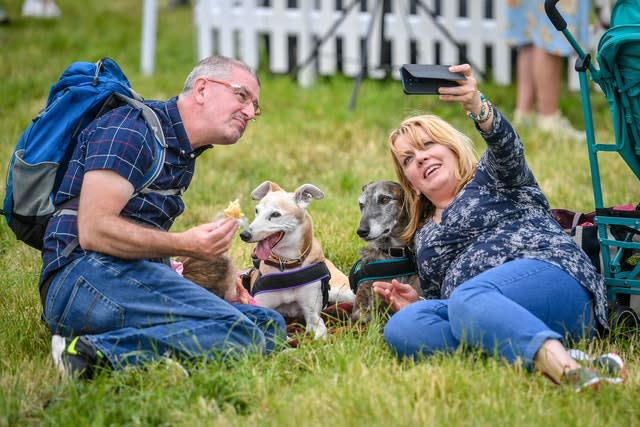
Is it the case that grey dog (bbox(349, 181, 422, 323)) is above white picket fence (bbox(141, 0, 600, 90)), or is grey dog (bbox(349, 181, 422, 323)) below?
below

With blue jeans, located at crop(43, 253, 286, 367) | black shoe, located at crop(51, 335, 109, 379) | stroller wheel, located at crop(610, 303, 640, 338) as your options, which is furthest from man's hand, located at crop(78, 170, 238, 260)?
stroller wheel, located at crop(610, 303, 640, 338)

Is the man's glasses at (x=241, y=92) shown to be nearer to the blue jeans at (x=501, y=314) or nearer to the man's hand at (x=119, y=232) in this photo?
the man's hand at (x=119, y=232)

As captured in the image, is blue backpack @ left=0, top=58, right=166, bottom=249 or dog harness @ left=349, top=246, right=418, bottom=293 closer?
blue backpack @ left=0, top=58, right=166, bottom=249

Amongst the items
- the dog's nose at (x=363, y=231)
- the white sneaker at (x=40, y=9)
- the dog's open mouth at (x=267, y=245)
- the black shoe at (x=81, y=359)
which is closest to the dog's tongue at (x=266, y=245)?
the dog's open mouth at (x=267, y=245)

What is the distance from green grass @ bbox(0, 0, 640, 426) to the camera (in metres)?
3.31

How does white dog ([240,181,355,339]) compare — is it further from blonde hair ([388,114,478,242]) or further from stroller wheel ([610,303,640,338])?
stroller wheel ([610,303,640,338])

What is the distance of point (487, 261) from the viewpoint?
13.5 ft

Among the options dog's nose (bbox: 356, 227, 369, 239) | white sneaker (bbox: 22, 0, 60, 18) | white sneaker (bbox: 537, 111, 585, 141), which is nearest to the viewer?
dog's nose (bbox: 356, 227, 369, 239)

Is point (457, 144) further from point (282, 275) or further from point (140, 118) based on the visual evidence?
point (140, 118)

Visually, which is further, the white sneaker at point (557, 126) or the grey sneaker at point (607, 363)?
the white sneaker at point (557, 126)

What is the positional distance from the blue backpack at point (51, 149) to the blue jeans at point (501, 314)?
1.27 metres

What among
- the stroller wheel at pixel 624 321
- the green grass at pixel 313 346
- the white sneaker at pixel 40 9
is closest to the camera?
the green grass at pixel 313 346

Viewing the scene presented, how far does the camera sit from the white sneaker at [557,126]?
27.4 ft

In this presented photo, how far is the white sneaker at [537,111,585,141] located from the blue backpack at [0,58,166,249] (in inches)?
203
